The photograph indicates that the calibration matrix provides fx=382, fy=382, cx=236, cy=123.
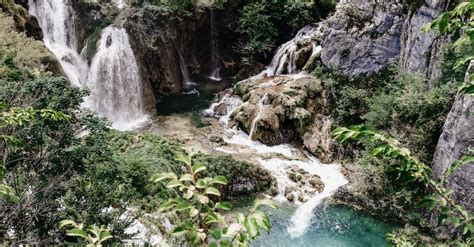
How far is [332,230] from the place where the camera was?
39.1 ft

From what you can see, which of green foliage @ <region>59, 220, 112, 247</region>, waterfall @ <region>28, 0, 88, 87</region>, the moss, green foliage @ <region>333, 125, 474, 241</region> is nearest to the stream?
waterfall @ <region>28, 0, 88, 87</region>

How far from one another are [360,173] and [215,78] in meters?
12.7

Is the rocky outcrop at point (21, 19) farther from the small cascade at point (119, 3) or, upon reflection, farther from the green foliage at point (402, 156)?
the green foliage at point (402, 156)

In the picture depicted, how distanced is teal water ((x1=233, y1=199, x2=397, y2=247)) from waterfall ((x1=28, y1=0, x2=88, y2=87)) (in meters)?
11.9

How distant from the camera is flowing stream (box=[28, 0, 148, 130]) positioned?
60.1 ft

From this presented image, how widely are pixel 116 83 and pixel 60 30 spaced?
3.97 meters

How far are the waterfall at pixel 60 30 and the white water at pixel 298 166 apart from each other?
8.19 meters

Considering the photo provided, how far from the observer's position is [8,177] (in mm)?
6219

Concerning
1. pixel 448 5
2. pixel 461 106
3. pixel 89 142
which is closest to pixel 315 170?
pixel 461 106

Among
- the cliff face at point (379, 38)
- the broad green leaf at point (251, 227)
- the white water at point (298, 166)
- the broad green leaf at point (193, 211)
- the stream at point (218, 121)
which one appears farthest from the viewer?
the cliff face at point (379, 38)

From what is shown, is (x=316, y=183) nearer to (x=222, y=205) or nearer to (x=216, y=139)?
(x=216, y=139)

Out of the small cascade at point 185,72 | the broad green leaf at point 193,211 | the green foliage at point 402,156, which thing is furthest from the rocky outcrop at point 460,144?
the small cascade at point 185,72

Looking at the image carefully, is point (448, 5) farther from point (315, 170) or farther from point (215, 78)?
point (215, 78)

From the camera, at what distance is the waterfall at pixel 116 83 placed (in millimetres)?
18312
